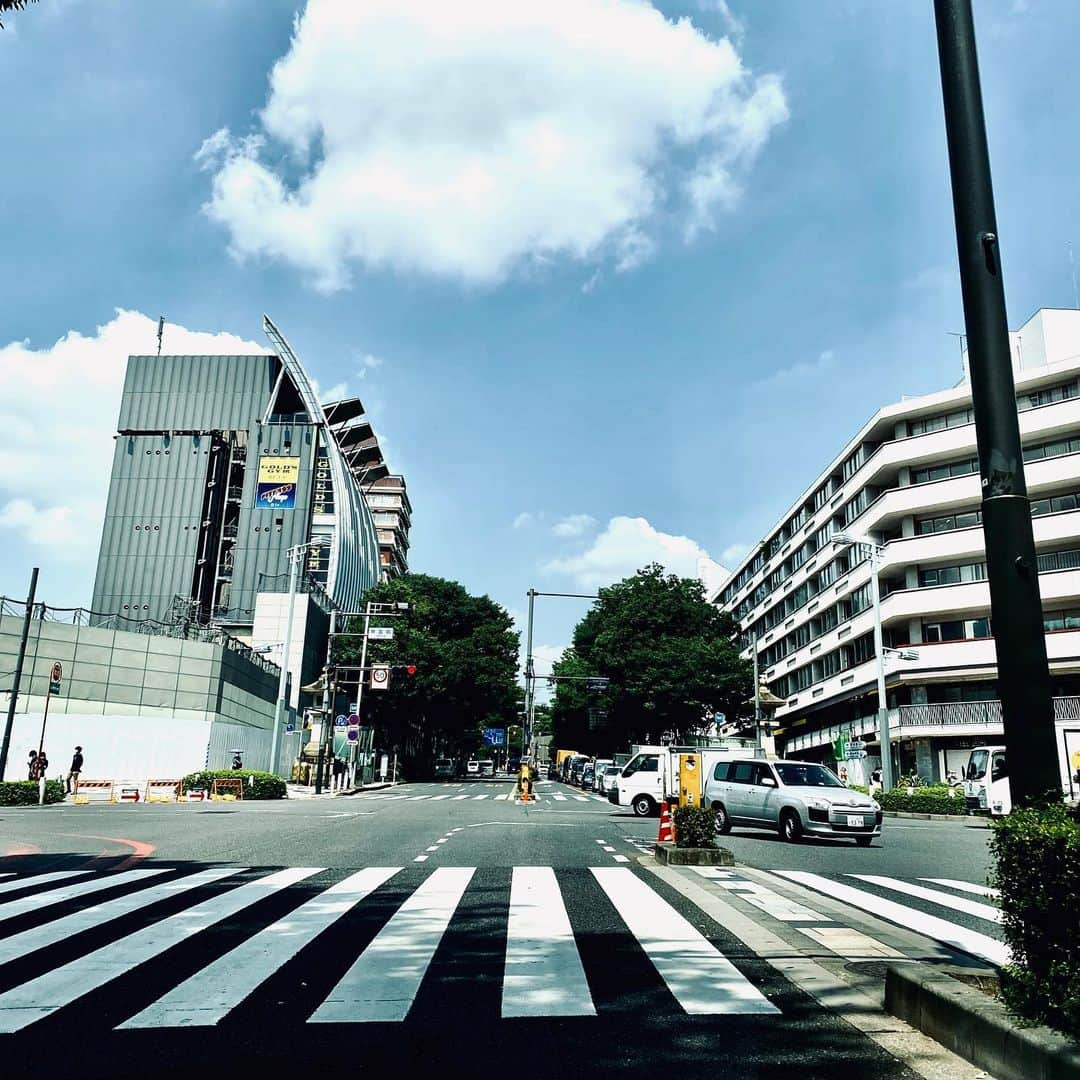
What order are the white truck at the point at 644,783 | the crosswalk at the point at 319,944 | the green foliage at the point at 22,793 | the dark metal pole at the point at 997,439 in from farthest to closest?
the green foliage at the point at 22,793 → the white truck at the point at 644,783 → the crosswalk at the point at 319,944 → the dark metal pole at the point at 997,439

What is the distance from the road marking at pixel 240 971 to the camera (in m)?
4.78

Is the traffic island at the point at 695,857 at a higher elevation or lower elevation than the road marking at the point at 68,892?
higher

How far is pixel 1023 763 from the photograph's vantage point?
4.13 m

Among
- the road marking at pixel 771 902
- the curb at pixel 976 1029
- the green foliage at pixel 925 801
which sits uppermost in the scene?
the green foliage at pixel 925 801

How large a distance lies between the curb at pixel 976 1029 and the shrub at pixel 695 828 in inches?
320

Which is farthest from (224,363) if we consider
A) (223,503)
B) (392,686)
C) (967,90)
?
(967,90)

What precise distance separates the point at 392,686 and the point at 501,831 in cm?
3941

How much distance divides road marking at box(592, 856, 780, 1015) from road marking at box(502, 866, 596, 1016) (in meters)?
0.54

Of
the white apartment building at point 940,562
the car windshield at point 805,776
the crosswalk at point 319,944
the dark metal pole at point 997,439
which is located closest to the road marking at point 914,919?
the crosswalk at point 319,944

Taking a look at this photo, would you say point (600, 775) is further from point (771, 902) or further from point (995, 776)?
point (771, 902)

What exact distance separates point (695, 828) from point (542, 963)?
7.38 metres

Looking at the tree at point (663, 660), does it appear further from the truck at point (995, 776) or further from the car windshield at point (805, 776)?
the car windshield at point (805, 776)

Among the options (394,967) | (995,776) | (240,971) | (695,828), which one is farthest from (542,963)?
(995,776)

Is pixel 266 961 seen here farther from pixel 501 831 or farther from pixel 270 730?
pixel 270 730
